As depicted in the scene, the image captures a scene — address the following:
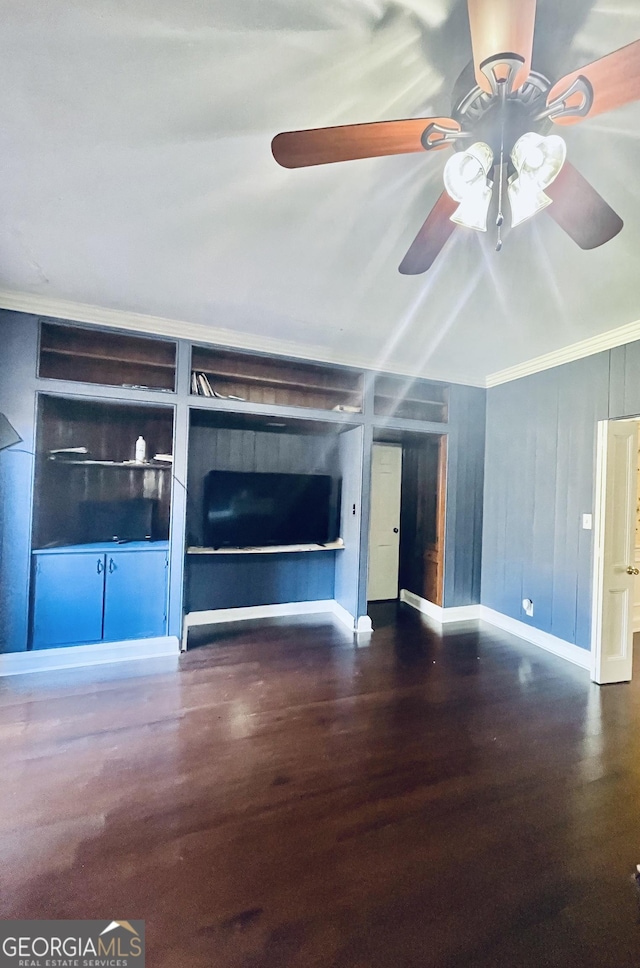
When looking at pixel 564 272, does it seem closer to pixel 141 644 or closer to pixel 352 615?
pixel 352 615

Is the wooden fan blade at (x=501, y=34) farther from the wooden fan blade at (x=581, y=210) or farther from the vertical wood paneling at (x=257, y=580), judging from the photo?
the vertical wood paneling at (x=257, y=580)

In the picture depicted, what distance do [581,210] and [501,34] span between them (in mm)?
623

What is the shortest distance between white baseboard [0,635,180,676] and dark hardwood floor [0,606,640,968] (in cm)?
13

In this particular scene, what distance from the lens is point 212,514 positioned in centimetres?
361

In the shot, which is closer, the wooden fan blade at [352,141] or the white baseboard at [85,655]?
the wooden fan blade at [352,141]

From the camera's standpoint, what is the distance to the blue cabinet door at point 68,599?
2.77m

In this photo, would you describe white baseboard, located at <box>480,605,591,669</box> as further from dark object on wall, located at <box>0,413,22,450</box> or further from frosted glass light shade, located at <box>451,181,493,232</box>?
dark object on wall, located at <box>0,413,22,450</box>

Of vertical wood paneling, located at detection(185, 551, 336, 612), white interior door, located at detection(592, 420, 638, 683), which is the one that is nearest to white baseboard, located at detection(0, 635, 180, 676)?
vertical wood paneling, located at detection(185, 551, 336, 612)

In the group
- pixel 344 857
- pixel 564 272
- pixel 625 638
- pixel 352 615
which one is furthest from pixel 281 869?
pixel 564 272

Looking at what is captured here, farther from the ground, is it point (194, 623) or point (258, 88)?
point (258, 88)

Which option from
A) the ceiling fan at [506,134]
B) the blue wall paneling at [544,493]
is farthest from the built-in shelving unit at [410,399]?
the ceiling fan at [506,134]

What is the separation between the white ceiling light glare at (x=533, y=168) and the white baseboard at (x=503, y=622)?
10.8 ft

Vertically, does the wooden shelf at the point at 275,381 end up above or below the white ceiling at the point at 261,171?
below

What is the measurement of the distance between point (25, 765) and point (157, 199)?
2.78 meters
